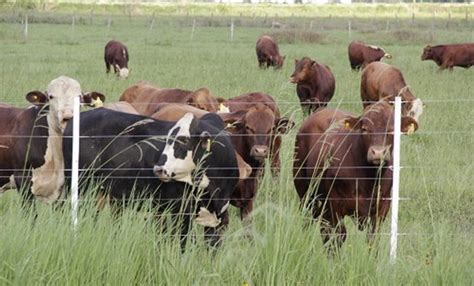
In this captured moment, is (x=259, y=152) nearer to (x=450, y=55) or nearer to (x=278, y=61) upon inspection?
(x=278, y=61)

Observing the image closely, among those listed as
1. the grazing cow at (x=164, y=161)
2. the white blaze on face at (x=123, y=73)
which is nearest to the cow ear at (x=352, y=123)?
the grazing cow at (x=164, y=161)

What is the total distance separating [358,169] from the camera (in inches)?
325

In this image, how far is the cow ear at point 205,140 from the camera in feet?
25.8

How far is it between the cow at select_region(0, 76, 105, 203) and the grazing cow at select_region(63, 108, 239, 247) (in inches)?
6.8

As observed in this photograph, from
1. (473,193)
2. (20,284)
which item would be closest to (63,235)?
(20,284)

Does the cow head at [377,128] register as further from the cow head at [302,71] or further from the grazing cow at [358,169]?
the cow head at [302,71]

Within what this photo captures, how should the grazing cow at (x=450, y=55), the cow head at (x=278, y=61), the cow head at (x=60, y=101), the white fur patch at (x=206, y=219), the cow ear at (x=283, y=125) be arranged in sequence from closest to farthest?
the white fur patch at (x=206, y=219) < the cow head at (x=60, y=101) < the cow ear at (x=283, y=125) < the cow head at (x=278, y=61) < the grazing cow at (x=450, y=55)

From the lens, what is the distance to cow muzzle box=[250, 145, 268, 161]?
9219mm

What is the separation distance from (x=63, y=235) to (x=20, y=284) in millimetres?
559

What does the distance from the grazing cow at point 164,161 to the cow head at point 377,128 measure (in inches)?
46.7

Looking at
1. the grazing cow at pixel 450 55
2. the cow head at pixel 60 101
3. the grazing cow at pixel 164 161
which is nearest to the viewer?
the grazing cow at pixel 164 161

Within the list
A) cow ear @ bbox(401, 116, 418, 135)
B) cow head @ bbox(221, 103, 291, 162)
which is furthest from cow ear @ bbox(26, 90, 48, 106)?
cow ear @ bbox(401, 116, 418, 135)

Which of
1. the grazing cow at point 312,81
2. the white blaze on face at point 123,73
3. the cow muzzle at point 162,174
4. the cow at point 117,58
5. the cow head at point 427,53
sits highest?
the cow muzzle at point 162,174

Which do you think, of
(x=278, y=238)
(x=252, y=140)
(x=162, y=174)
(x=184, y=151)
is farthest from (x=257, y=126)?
(x=278, y=238)
